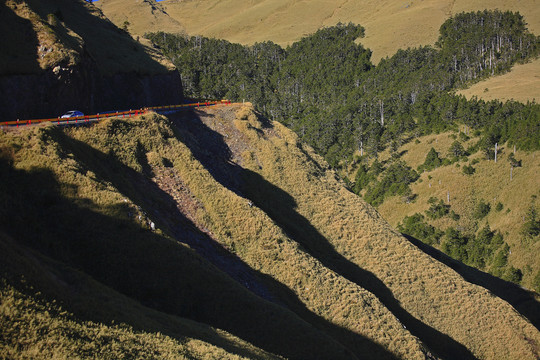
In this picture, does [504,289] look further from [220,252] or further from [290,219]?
[220,252]

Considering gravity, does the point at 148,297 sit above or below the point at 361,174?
above

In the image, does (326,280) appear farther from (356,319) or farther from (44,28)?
(44,28)

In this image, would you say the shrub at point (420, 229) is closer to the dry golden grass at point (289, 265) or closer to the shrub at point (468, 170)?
the shrub at point (468, 170)

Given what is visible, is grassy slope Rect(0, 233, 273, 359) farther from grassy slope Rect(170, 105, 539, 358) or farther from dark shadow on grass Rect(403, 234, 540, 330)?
dark shadow on grass Rect(403, 234, 540, 330)

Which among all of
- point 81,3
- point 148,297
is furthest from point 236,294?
point 81,3

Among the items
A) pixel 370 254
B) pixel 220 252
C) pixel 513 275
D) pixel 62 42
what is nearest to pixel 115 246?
pixel 220 252

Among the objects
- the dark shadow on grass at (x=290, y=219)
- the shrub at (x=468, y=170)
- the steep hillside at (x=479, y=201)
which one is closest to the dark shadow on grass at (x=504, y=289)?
the steep hillside at (x=479, y=201)

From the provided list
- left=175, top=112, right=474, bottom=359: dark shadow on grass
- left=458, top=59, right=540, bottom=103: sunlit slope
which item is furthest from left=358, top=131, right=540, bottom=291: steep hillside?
left=175, top=112, right=474, bottom=359: dark shadow on grass
